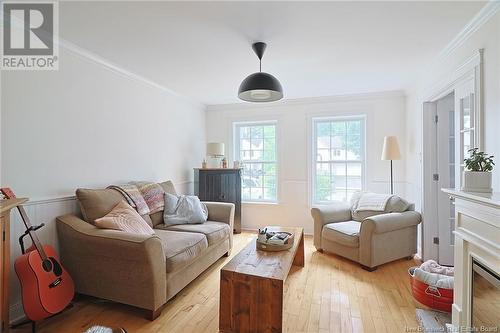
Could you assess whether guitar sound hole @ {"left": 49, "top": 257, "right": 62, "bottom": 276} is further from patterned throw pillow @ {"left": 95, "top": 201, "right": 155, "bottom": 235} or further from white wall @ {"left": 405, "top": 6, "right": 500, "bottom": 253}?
white wall @ {"left": 405, "top": 6, "right": 500, "bottom": 253}

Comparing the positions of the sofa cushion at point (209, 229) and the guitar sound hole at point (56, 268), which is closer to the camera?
the guitar sound hole at point (56, 268)

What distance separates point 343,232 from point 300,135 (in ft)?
6.20

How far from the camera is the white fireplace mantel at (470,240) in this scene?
1358 millimetres

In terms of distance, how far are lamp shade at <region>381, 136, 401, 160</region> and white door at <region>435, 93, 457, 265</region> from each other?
58cm

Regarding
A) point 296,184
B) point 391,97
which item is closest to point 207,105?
point 296,184

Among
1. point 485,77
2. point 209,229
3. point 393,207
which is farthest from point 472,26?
point 209,229

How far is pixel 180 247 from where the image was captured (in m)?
2.36

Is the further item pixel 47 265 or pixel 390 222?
pixel 390 222

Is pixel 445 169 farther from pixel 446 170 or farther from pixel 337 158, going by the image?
pixel 337 158

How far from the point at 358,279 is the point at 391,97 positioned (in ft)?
9.21

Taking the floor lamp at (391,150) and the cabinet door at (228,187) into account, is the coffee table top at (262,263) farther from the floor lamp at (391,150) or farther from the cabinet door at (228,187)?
the floor lamp at (391,150)

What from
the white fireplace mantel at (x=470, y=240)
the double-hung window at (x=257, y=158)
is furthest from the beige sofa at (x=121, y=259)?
the double-hung window at (x=257, y=158)

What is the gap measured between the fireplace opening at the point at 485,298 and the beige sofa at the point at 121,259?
6.92 feet

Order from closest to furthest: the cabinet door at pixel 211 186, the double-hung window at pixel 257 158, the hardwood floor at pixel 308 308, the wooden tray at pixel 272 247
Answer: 1. the hardwood floor at pixel 308 308
2. the wooden tray at pixel 272 247
3. the cabinet door at pixel 211 186
4. the double-hung window at pixel 257 158
